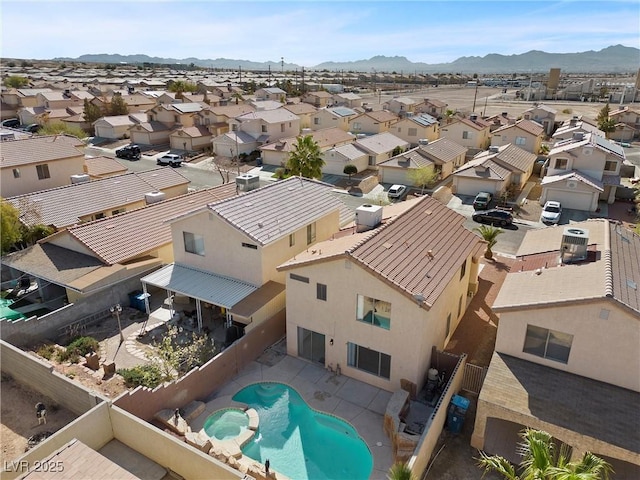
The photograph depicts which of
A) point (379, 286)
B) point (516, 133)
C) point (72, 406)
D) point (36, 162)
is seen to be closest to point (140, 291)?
point (72, 406)

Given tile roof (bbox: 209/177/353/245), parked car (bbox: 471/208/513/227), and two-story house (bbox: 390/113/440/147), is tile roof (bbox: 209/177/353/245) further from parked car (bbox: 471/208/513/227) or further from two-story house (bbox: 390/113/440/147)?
two-story house (bbox: 390/113/440/147)

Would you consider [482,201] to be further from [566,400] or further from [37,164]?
[37,164]

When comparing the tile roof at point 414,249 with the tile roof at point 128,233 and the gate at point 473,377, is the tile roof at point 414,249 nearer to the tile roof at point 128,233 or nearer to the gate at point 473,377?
the gate at point 473,377

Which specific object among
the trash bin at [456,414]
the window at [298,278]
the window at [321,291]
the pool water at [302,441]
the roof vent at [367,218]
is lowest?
the pool water at [302,441]

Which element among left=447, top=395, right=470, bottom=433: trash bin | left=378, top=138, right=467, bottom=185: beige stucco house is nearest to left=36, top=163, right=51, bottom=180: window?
left=378, top=138, right=467, bottom=185: beige stucco house

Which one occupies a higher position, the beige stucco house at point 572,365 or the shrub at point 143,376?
the beige stucco house at point 572,365

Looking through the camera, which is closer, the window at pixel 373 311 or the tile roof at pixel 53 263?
the window at pixel 373 311

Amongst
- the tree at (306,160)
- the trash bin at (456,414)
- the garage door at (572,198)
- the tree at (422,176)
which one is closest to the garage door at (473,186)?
the tree at (422,176)
